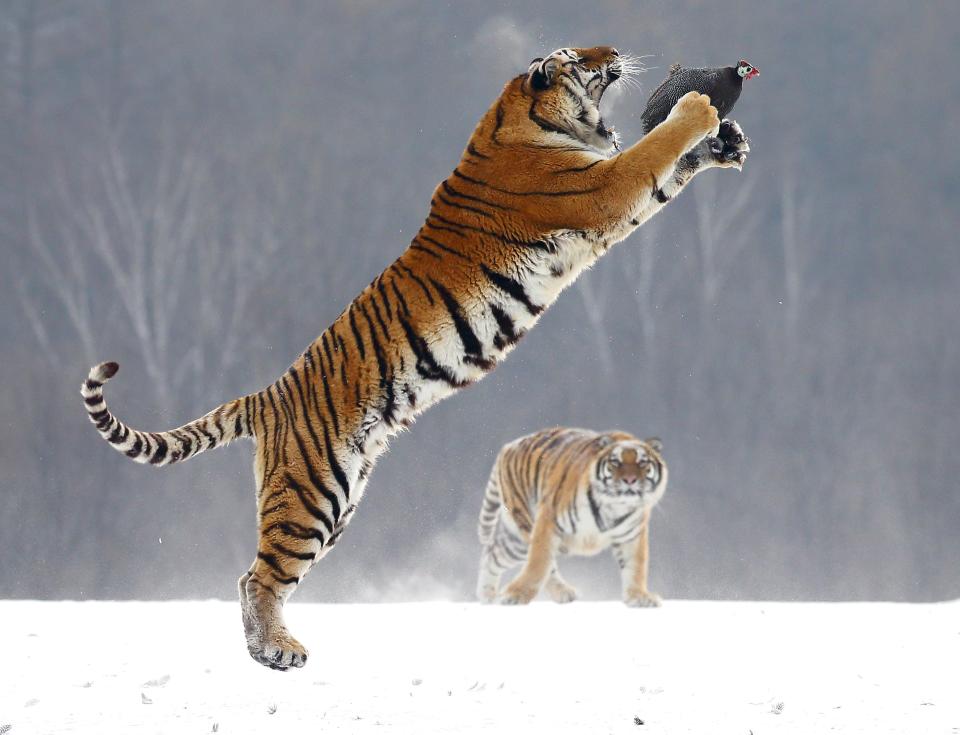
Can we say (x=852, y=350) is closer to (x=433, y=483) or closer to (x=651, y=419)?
(x=651, y=419)

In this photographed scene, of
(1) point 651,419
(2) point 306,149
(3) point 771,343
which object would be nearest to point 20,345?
(2) point 306,149

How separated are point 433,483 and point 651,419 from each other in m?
3.40

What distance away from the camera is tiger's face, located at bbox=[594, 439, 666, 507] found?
23.1ft

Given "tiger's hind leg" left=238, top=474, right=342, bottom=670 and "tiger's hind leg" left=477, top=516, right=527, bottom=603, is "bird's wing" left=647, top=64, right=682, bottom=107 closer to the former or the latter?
"tiger's hind leg" left=238, top=474, right=342, bottom=670

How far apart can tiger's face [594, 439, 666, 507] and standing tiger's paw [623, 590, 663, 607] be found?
580 millimetres

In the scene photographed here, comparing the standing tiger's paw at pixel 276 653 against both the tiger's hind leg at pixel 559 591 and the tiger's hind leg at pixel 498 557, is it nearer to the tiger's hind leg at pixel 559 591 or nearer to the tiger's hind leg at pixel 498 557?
the tiger's hind leg at pixel 559 591

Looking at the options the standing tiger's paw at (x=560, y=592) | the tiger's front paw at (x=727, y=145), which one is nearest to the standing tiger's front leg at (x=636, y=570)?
the standing tiger's paw at (x=560, y=592)

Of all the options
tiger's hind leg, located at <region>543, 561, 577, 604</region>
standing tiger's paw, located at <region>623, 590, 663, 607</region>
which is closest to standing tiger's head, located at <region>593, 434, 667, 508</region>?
standing tiger's paw, located at <region>623, 590, 663, 607</region>

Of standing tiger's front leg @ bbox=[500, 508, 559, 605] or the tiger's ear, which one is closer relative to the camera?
the tiger's ear

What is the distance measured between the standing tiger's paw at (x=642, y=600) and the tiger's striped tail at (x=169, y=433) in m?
3.44

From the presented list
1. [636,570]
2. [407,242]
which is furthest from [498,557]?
[407,242]

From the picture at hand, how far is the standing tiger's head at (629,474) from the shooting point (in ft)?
23.2

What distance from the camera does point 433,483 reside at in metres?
15.9

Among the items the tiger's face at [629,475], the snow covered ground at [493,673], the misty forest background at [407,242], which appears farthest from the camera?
the misty forest background at [407,242]
